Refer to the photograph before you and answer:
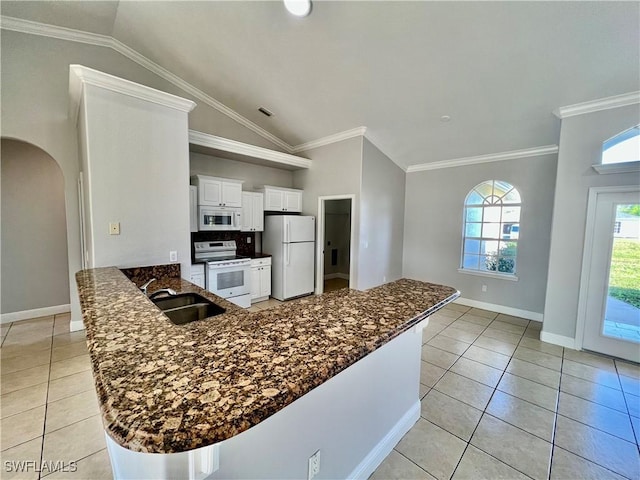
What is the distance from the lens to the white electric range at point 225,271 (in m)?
4.01

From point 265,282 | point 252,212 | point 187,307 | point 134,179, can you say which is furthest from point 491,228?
point 134,179

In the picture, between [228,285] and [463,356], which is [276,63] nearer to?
[228,285]

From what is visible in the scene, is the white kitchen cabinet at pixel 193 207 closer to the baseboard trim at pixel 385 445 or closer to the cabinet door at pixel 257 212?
the cabinet door at pixel 257 212

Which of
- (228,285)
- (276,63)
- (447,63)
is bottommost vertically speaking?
(228,285)

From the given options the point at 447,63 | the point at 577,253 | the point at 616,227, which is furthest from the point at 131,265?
the point at 616,227

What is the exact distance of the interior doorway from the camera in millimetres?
2924

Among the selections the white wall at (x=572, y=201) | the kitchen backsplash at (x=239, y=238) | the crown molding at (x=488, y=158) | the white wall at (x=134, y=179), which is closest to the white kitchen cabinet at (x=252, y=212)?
the kitchen backsplash at (x=239, y=238)

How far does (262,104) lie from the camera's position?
4.33 metres

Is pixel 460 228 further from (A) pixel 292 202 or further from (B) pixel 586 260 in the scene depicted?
(A) pixel 292 202

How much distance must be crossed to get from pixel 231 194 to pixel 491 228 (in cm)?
454

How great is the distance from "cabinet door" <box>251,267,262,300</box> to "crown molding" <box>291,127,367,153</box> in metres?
2.58

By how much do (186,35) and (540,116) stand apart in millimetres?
4598

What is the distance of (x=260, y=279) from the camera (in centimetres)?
479

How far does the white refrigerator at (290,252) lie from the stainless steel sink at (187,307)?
2613 millimetres
